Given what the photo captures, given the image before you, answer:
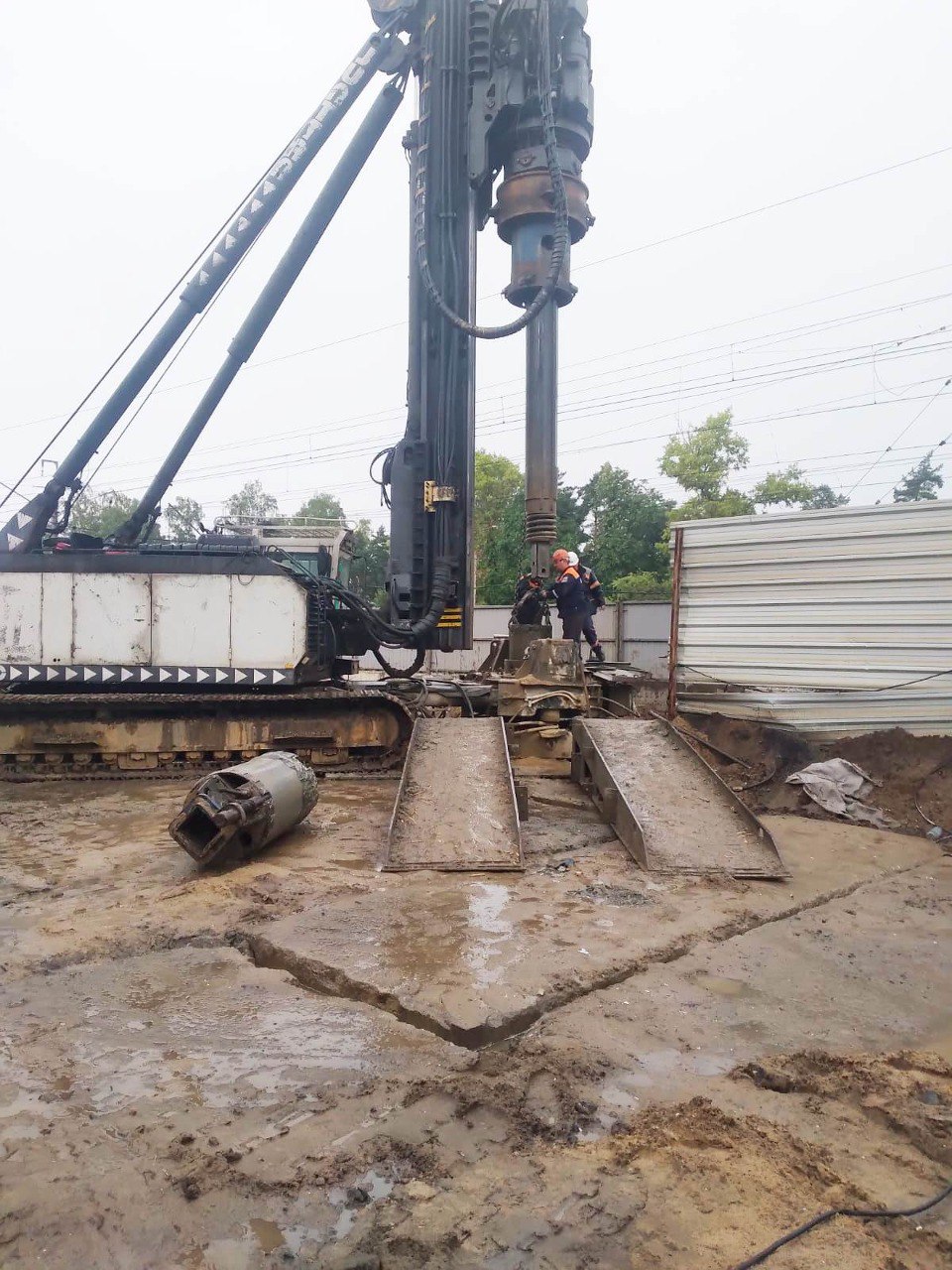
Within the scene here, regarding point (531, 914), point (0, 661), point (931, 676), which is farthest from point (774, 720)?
point (0, 661)

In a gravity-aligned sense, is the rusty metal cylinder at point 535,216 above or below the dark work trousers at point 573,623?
above

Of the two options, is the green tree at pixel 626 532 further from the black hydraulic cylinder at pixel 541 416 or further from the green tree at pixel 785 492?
the black hydraulic cylinder at pixel 541 416

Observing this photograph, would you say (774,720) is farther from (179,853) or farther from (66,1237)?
(66,1237)

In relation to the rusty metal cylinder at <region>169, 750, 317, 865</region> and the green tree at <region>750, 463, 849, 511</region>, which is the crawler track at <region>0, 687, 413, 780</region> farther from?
the green tree at <region>750, 463, 849, 511</region>

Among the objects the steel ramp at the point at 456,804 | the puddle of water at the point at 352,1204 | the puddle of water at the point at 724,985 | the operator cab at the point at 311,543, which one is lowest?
the puddle of water at the point at 724,985

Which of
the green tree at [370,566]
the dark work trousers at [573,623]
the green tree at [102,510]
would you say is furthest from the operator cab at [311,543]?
the green tree at [102,510]

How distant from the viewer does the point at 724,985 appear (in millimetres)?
3561

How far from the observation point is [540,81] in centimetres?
823

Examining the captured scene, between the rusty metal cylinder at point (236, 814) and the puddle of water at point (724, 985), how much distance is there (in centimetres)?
286

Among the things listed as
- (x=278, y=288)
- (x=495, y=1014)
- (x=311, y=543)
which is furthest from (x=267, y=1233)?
(x=278, y=288)

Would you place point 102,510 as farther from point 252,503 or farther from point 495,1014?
point 495,1014

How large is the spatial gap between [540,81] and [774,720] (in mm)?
6782

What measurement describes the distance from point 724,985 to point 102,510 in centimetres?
4989

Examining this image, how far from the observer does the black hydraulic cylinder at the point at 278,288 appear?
969cm
